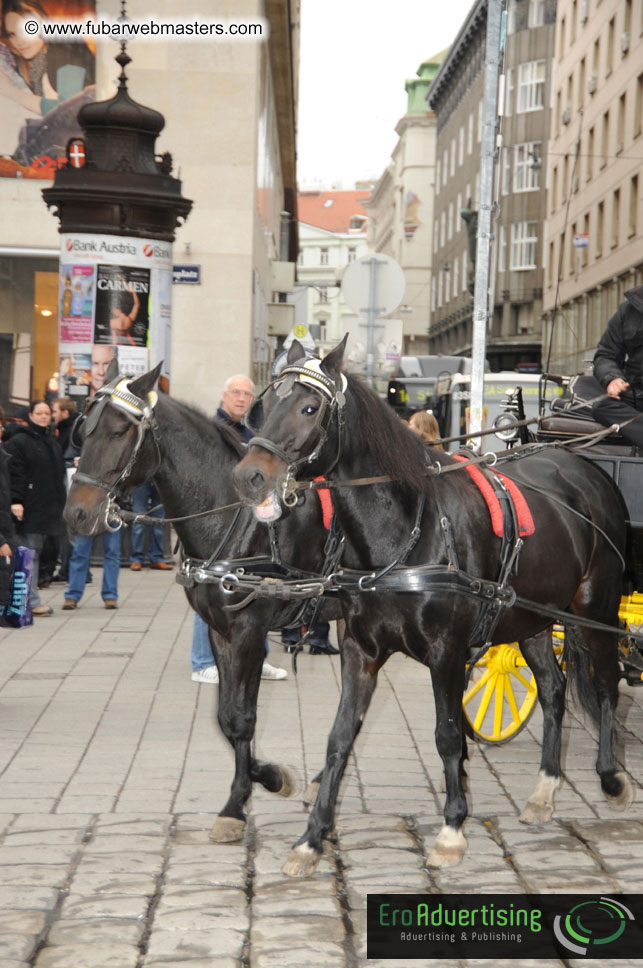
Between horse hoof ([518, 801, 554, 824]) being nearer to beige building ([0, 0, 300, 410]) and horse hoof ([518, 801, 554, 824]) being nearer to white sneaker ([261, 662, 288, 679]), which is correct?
white sneaker ([261, 662, 288, 679])

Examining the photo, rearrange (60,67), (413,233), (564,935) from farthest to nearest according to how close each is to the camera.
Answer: (413,233), (60,67), (564,935)

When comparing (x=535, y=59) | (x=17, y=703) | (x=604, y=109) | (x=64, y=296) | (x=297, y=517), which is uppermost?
(x=535, y=59)

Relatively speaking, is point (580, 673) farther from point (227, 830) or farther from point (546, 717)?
point (227, 830)

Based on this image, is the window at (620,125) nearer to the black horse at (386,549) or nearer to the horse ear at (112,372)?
the horse ear at (112,372)

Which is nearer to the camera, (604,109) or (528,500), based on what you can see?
(528,500)

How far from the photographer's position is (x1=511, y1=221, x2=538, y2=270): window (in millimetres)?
61844

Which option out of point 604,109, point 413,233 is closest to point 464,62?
point 413,233

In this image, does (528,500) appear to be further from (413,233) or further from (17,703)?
(413,233)

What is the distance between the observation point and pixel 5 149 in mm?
19672

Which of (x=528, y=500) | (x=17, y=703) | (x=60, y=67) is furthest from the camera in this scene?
(x=60, y=67)

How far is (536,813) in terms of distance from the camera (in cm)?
605

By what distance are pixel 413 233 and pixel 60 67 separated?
3211 inches

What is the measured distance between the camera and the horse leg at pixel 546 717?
6.07m

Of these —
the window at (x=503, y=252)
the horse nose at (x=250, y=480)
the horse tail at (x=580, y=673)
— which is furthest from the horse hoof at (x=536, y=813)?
the window at (x=503, y=252)
